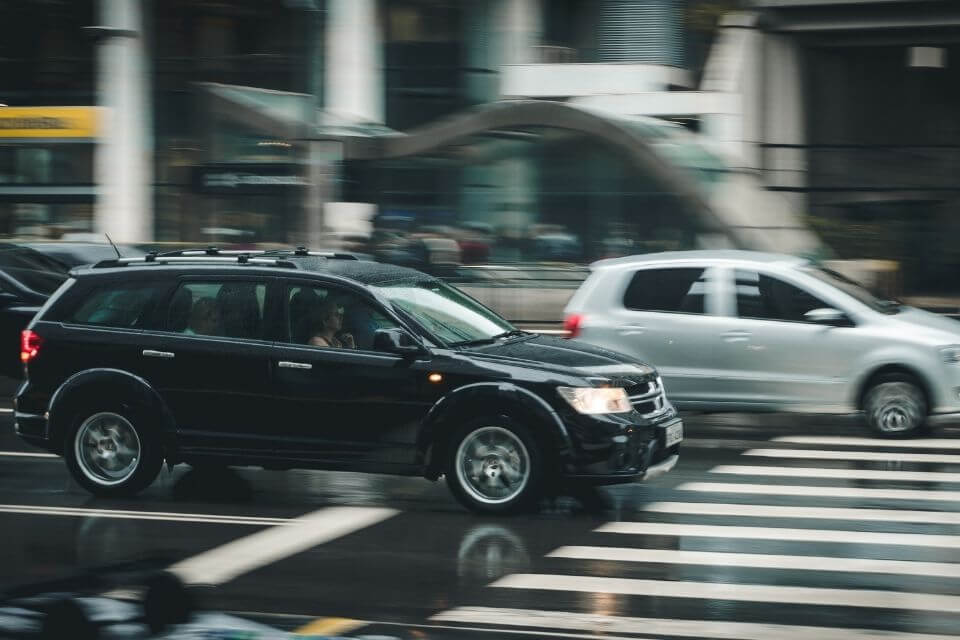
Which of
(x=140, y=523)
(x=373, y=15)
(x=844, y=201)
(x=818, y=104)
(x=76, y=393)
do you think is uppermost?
(x=373, y=15)

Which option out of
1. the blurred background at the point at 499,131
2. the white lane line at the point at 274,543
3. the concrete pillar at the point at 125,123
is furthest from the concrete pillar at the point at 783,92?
the white lane line at the point at 274,543

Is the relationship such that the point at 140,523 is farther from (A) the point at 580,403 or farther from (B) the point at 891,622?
(B) the point at 891,622

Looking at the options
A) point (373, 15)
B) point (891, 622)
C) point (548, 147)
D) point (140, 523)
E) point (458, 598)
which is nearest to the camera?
point (891, 622)

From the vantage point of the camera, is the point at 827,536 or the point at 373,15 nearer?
the point at 827,536

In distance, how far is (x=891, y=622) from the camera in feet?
20.9

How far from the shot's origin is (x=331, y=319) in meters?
9.52

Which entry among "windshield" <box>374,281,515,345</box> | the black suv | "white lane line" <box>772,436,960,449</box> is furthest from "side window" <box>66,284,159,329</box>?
"white lane line" <box>772,436,960,449</box>

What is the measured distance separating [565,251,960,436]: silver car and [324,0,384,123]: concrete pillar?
65.5 ft

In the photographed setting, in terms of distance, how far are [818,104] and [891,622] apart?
25149mm

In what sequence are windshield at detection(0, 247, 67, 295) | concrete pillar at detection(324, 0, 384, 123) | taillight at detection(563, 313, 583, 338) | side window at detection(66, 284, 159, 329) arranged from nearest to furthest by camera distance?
side window at detection(66, 284, 159, 329)
taillight at detection(563, 313, 583, 338)
windshield at detection(0, 247, 67, 295)
concrete pillar at detection(324, 0, 384, 123)

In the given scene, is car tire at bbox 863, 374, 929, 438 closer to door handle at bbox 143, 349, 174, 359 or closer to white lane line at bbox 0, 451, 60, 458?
door handle at bbox 143, 349, 174, 359

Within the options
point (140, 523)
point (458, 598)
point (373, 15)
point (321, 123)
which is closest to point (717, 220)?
point (321, 123)

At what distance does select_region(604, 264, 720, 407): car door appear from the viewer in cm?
1304

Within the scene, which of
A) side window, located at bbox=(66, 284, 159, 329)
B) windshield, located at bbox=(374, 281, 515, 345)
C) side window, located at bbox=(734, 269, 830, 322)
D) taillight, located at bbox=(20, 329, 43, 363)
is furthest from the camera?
side window, located at bbox=(734, 269, 830, 322)
